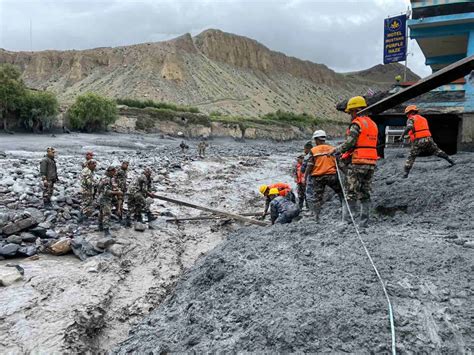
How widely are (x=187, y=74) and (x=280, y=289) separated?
7902cm

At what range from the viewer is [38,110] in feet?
97.2

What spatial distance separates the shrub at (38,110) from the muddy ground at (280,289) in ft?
86.4

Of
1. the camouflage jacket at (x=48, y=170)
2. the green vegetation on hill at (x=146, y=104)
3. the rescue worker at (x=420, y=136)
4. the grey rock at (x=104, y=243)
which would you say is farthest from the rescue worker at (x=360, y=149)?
the green vegetation on hill at (x=146, y=104)

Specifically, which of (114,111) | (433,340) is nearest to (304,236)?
(433,340)

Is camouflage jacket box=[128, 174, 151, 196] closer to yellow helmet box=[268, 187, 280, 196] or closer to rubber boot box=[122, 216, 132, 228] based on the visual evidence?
rubber boot box=[122, 216, 132, 228]

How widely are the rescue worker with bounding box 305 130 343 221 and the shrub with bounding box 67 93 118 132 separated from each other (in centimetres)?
3099

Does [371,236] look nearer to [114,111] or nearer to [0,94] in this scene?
[0,94]

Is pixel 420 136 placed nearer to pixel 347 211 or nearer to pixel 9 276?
pixel 347 211

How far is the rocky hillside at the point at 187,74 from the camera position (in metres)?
70.2

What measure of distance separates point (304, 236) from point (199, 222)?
176 inches

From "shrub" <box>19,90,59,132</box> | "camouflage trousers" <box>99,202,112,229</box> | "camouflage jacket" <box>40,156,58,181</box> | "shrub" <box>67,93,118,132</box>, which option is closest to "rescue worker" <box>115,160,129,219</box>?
"camouflage trousers" <box>99,202,112,229</box>

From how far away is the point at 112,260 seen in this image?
642cm

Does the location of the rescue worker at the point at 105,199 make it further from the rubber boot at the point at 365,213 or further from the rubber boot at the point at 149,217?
the rubber boot at the point at 365,213

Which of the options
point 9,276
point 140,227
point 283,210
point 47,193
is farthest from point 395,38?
point 9,276
